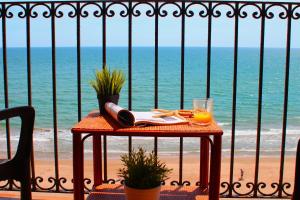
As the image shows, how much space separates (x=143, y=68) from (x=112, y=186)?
34.0 m

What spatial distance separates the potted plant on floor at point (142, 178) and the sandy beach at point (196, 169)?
4.36 meters

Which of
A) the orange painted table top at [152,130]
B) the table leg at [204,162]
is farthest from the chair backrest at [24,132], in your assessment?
the table leg at [204,162]

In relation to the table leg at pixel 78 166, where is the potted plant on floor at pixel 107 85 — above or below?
above

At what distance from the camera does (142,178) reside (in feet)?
7.72

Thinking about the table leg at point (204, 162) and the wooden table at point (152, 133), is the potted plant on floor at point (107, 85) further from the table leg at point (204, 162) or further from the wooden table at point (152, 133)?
the table leg at point (204, 162)

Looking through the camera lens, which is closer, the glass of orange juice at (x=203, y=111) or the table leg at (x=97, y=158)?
the glass of orange juice at (x=203, y=111)

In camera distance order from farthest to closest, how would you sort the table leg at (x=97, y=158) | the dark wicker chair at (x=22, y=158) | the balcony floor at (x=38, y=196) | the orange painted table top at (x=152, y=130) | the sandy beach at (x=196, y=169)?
the sandy beach at (x=196, y=169), the balcony floor at (x=38, y=196), the table leg at (x=97, y=158), the orange painted table top at (x=152, y=130), the dark wicker chair at (x=22, y=158)

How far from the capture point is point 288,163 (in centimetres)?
855

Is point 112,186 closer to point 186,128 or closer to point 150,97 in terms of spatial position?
point 186,128

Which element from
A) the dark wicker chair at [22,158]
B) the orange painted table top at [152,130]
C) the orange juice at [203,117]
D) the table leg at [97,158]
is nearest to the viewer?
the dark wicker chair at [22,158]

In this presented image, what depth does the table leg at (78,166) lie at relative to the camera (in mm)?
2408

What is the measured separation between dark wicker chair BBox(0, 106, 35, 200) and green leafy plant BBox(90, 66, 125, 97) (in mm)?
591

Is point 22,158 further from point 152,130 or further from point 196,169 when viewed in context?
point 196,169

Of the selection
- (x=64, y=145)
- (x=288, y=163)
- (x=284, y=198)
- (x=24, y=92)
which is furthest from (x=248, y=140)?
(x=24, y=92)
